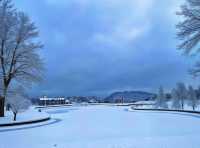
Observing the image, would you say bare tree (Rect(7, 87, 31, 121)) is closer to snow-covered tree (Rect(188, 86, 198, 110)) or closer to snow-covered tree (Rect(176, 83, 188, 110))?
snow-covered tree (Rect(188, 86, 198, 110))

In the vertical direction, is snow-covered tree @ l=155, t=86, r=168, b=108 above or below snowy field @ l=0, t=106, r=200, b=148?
above

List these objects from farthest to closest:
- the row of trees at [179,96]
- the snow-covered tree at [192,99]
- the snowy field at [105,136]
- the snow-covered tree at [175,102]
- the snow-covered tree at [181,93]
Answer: the snow-covered tree at [181,93]
the row of trees at [179,96]
the snow-covered tree at [175,102]
the snow-covered tree at [192,99]
the snowy field at [105,136]

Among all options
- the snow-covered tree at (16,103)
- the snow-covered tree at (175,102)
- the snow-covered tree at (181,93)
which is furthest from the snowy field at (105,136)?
the snow-covered tree at (181,93)

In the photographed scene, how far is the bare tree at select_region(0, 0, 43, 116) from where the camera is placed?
2838 cm

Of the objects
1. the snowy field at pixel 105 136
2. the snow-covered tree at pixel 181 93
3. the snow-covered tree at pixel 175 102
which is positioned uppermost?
the snow-covered tree at pixel 181 93

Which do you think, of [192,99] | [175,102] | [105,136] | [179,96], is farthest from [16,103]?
[179,96]

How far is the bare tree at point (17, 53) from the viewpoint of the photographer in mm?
28375

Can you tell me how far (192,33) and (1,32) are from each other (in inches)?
720

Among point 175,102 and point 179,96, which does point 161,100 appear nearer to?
point 179,96

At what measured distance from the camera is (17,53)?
98.0ft

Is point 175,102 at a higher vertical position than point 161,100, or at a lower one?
lower

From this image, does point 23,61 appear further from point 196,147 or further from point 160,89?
point 160,89

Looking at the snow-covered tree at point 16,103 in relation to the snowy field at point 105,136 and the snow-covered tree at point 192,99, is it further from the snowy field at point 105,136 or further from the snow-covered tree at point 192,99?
the snow-covered tree at point 192,99

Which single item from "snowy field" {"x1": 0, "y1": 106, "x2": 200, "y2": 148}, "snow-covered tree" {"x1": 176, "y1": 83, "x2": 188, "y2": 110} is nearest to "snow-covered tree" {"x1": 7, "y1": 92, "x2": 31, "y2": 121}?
"snowy field" {"x1": 0, "y1": 106, "x2": 200, "y2": 148}
